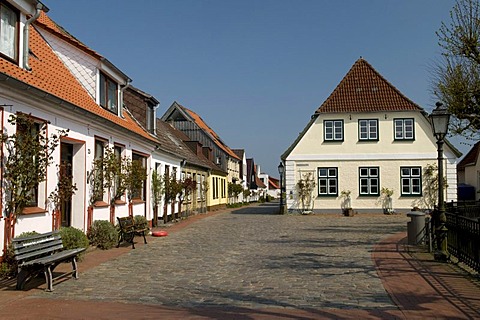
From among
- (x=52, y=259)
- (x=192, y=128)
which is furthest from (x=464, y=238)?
(x=192, y=128)

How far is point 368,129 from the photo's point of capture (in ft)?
95.3

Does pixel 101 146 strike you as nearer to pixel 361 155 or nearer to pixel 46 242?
pixel 46 242

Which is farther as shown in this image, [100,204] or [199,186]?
[199,186]

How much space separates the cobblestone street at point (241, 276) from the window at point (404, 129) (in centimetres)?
1496

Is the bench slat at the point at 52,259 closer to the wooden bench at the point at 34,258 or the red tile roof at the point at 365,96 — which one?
the wooden bench at the point at 34,258

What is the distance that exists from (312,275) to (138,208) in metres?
10.0

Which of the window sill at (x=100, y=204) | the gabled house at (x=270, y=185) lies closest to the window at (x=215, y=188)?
the window sill at (x=100, y=204)

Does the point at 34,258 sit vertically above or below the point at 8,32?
below

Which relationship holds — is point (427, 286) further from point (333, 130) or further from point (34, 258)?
point (333, 130)

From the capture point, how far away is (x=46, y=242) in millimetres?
8734

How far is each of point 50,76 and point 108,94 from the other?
4.13m

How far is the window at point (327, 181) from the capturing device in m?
29.2

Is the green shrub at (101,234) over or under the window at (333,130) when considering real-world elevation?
under

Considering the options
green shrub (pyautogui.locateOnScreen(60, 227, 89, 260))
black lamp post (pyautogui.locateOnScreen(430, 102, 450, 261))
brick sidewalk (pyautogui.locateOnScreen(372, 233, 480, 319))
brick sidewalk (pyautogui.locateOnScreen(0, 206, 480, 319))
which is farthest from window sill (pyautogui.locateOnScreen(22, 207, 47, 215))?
black lamp post (pyautogui.locateOnScreen(430, 102, 450, 261))
